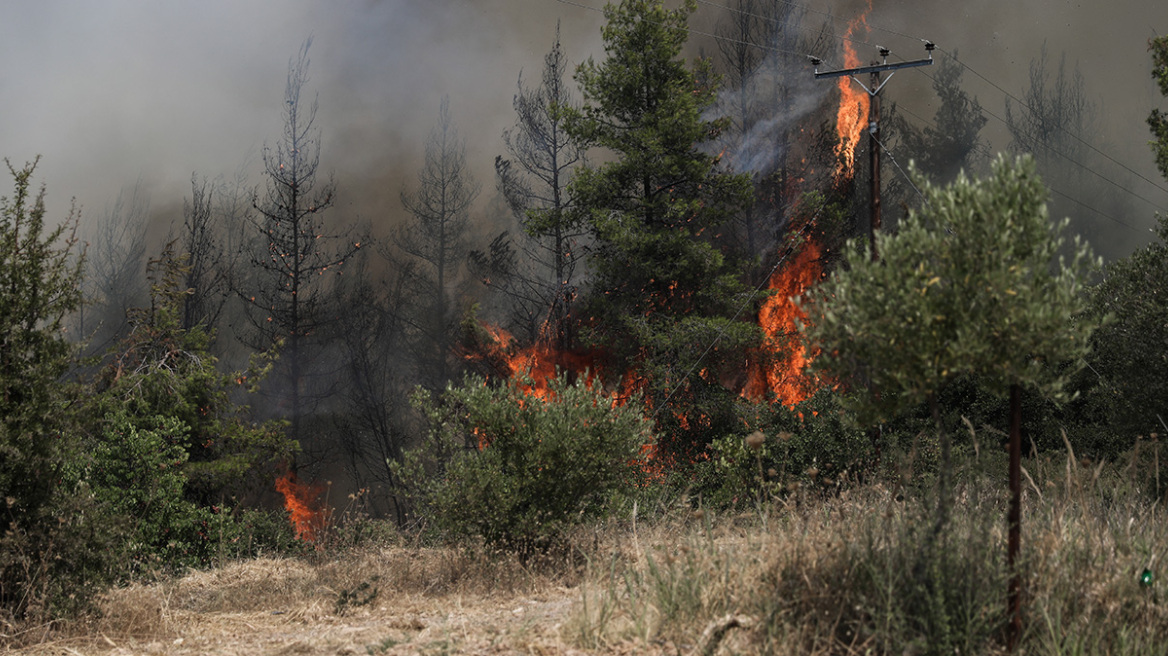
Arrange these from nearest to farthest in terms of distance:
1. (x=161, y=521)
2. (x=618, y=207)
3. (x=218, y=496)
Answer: (x=161, y=521) < (x=218, y=496) < (x=618, y=207)

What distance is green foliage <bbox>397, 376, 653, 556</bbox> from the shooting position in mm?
10102

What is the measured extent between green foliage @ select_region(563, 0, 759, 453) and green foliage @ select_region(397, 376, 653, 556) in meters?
12.2

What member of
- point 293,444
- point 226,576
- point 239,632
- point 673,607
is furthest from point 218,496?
point 673,607

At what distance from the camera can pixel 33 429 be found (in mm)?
7941

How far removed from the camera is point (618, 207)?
2502 centimetres

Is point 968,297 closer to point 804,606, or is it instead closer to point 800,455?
point 804,606

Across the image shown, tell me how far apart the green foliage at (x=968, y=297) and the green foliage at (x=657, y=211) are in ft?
55.7

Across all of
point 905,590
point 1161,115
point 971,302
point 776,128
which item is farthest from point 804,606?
point 776,128

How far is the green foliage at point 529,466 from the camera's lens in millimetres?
10102

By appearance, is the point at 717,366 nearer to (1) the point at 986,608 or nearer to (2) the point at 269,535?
(2) the point at 269,535

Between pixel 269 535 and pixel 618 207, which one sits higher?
pixel 618 207

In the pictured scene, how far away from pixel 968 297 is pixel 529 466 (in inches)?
→ 239

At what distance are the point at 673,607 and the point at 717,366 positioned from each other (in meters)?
17.3

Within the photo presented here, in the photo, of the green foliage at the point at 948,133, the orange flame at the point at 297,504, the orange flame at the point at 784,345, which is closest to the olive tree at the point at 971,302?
the orange flame at the point at 784,345
